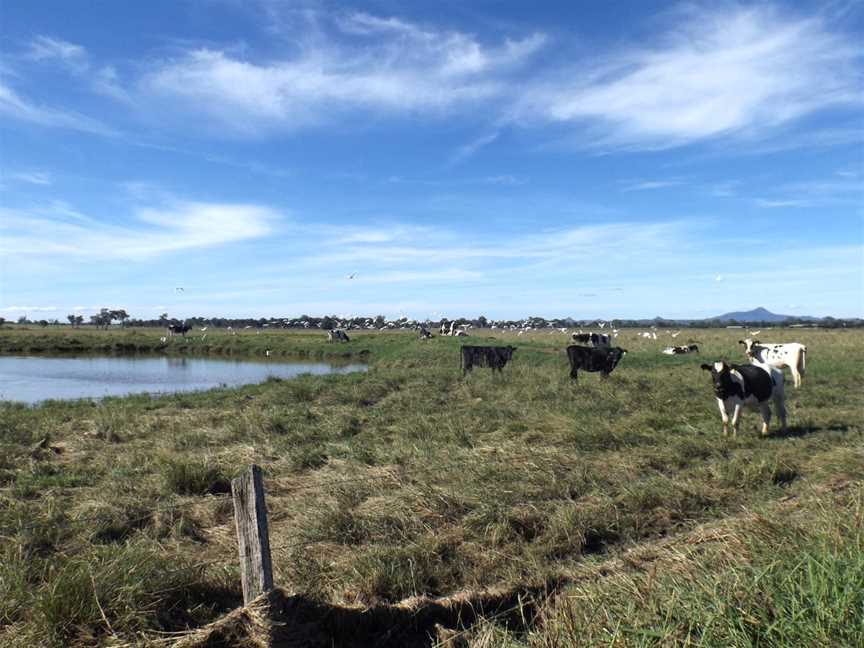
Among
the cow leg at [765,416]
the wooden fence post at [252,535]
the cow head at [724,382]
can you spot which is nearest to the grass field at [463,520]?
the cow leg at [765,416]

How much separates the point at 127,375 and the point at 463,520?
23.3 metres

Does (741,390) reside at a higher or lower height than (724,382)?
lower

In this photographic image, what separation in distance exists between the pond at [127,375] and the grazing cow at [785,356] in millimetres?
14148

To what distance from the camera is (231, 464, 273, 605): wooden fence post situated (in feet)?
11.2

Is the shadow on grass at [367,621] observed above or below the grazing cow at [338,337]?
below

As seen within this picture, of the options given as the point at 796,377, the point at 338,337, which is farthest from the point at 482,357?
the point at 338,337

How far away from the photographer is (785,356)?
52.7ft

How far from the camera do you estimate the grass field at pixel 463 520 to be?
327cm

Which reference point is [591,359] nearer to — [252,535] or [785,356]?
[785,356]

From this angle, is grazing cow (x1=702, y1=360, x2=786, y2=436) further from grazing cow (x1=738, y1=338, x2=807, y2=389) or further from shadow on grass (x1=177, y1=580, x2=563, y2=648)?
grazing cow (x1=738, y1=338, x2=807, y2=389)

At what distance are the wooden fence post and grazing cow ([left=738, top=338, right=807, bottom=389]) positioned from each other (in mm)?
14833

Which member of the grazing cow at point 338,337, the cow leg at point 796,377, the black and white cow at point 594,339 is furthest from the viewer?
the grazing cow at point 338,337

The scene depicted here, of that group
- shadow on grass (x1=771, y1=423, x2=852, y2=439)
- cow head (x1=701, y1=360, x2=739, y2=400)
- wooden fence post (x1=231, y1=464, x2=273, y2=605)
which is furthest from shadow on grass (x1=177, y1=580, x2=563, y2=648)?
shadow on grass (x1=771, y1=423, x2=852, y2=439)

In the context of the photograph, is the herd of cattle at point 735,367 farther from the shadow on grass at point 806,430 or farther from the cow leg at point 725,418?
the shadow on grass at point 806,430
